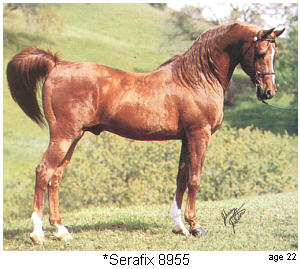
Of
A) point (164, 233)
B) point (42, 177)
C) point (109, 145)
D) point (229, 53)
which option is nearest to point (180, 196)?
point (164, 233)

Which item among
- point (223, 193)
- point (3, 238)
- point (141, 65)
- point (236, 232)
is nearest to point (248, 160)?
point (223, 193)

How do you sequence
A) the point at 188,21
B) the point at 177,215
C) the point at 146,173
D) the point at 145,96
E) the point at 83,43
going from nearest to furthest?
the point at 145,96, the point at 177,215, the point at 146,173, the point at 188,21, the point at 83,43

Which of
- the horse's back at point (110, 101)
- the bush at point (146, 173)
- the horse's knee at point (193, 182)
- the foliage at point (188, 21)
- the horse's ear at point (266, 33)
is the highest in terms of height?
the foliage at point (188, 21)

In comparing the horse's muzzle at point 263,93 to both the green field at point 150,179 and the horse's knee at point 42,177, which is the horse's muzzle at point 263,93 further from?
the horse's knee at point 42,177

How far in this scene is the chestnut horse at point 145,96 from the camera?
5527mm

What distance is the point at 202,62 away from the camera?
5.88 metres

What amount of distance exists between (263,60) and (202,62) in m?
0.89

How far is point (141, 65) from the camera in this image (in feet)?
97.7

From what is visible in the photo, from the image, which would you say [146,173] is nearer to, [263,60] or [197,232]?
[197,232]

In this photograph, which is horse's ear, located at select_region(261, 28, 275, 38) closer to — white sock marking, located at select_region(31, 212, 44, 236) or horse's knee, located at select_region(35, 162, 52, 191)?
horse's knee, located at select_region(35, 162, 52, 191)

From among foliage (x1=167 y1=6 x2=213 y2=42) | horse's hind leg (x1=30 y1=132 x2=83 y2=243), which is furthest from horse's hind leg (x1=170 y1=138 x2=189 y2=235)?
foliage (x1=167 y1=6 x2=213 y2=42)

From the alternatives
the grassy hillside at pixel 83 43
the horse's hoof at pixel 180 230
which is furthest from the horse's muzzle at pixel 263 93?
the grassy hillside at pixel 83 43

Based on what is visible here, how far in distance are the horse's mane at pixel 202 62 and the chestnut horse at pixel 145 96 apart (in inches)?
0.6

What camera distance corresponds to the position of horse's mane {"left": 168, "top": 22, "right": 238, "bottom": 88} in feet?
19.1
